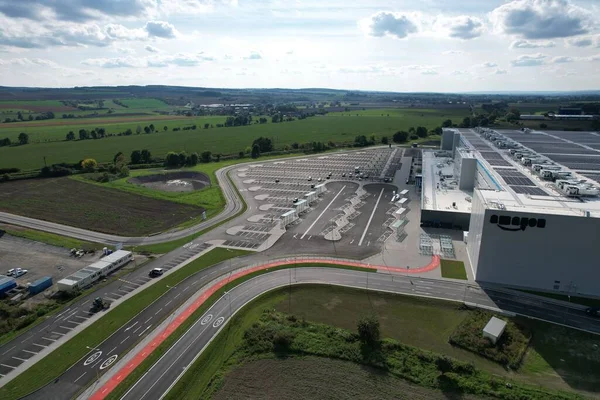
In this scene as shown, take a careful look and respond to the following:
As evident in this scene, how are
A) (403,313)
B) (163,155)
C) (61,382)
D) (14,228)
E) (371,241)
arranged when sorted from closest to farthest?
(61,382) < (403,313) < (371,241) < (14,228) < (163,155)

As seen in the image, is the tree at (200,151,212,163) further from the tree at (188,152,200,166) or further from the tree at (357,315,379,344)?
the tree at (357,315,379,344)

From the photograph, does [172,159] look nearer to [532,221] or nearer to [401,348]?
[401,348]

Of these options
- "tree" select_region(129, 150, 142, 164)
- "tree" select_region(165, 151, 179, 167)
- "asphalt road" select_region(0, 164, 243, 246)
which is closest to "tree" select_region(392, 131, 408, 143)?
"tree" select_region(165, 151, 179, 167)

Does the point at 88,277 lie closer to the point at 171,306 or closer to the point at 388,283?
the point at 171,306

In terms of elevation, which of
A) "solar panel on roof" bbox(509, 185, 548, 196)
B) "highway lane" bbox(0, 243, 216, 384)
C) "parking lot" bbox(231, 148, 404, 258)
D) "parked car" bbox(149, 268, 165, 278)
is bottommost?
"highway lane" bbox(0, 243, 216, 384)

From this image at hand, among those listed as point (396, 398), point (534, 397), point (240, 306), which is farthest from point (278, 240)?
point (534, 397)

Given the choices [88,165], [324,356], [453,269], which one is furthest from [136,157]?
[324,356]

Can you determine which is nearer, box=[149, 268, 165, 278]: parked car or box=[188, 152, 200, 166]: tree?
box=[149, 268, 165, 278]: parked car
